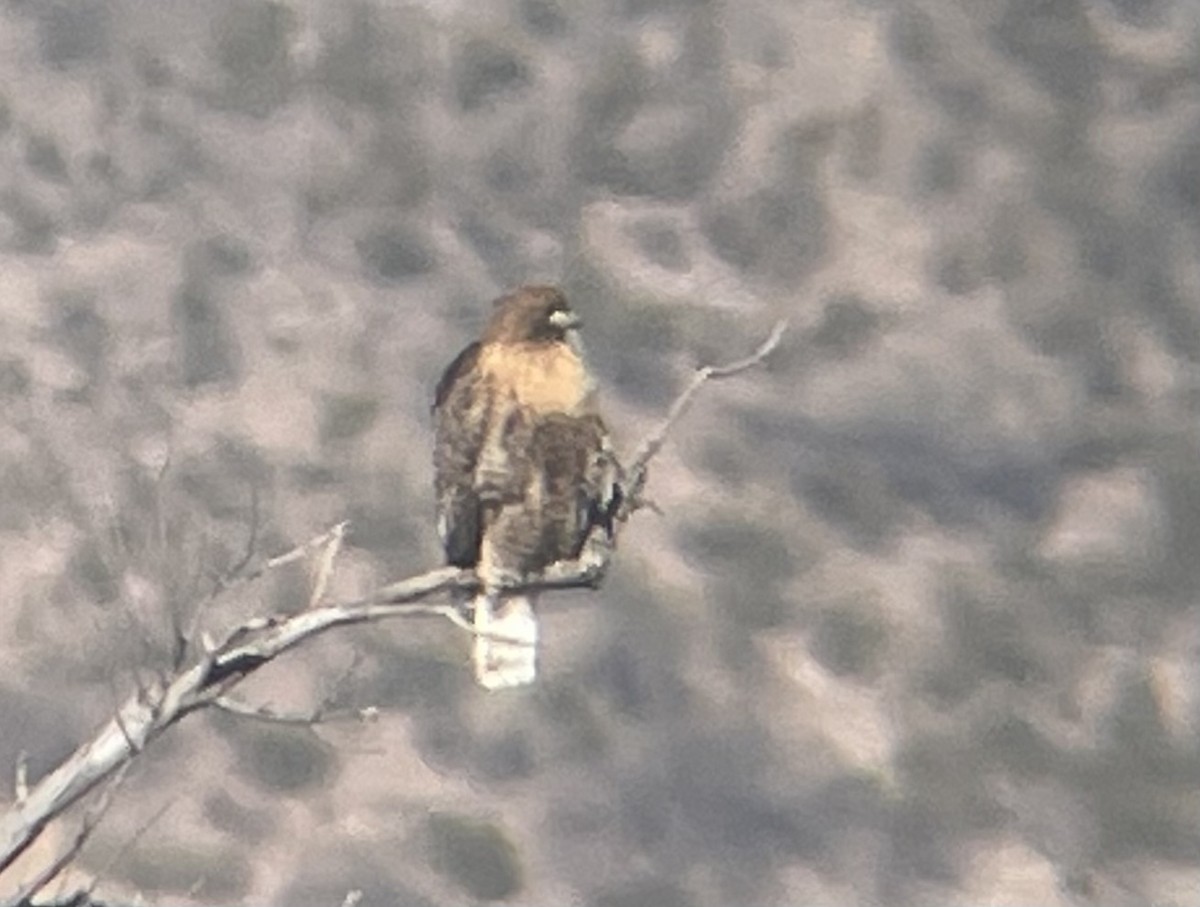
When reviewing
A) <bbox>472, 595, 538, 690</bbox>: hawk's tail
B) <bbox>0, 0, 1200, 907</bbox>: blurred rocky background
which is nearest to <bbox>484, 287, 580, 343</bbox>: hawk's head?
<bbox>472, 595, 538, 690</bbox>: hawk's tail

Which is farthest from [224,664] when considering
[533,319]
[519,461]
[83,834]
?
[533,319]

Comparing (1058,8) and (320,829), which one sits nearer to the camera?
(320,829)

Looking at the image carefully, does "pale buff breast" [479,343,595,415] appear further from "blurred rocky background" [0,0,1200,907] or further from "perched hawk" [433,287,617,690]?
"blurred rocky background" [0,0,1200,907]

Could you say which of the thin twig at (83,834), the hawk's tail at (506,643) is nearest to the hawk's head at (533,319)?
the hawk's tail at (506,643)

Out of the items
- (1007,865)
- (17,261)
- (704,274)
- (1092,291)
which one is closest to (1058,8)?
(1092,291)

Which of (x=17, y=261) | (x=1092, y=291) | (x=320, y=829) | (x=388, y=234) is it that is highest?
(x=1092, y=291)

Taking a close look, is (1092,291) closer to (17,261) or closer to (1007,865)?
(1007,865)

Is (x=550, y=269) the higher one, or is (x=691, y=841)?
(x=550, y=269)

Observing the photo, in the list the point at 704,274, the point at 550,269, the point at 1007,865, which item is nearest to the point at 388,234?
the point at 550,269
